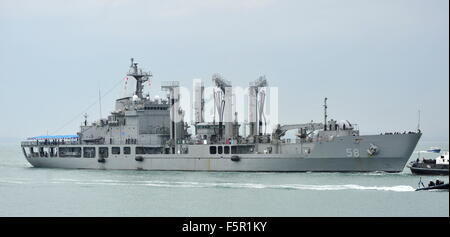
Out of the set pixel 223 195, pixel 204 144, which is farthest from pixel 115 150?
pixel 223 195

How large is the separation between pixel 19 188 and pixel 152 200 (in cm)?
1199

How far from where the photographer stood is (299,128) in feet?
184

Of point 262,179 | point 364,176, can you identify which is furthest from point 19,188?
point 364,176

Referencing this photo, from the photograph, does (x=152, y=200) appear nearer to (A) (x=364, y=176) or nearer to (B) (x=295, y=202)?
(B) (x=295, y=202)

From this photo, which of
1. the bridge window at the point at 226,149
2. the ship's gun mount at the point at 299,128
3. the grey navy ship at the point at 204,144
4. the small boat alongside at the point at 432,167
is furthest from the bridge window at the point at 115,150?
the small boat alongside at the point at 432,167

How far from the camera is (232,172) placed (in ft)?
182

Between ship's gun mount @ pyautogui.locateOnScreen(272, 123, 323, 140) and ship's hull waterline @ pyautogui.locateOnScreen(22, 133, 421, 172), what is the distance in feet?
7.86

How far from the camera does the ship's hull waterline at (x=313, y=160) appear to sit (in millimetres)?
51688

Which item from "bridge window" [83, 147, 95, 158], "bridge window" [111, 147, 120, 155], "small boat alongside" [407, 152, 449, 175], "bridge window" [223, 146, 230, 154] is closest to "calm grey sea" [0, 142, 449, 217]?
"small boat alongside" [407, 152, 449, 175]

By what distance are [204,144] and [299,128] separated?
293 inches

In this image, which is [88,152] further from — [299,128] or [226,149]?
[299,128]

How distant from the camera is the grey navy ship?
5234 centimetres

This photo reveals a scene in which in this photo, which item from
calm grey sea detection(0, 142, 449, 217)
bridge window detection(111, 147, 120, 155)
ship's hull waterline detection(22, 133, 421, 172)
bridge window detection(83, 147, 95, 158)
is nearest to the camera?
calm grey sea detection(0, 142, 449, 217)

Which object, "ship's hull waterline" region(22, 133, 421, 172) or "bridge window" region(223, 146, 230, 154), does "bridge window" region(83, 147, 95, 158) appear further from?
"bridge window" region(223, 146, 230, 154)
